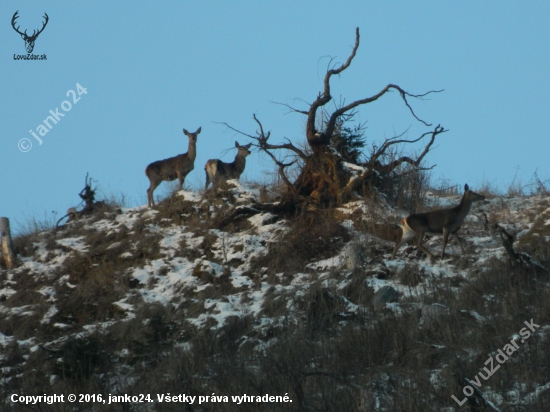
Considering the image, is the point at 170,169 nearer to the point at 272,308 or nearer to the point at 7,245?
the point at 7,245

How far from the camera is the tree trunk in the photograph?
19.6 metres

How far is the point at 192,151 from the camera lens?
23797mm

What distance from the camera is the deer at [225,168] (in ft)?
73.0

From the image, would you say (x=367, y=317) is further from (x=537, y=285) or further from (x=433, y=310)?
(x=537, y=285)

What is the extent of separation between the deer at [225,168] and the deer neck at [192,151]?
0.50 meters

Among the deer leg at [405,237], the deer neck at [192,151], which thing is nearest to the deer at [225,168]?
the deer neck at [192,151]

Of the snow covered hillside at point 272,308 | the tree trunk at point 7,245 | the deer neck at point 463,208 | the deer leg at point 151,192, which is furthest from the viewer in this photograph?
the deer leg at point 151,192

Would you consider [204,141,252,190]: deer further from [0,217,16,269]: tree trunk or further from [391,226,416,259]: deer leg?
[391,226,416,259]: deer leg

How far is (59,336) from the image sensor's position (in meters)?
15.4

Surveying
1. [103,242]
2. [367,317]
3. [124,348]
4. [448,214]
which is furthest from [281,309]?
[103,242]

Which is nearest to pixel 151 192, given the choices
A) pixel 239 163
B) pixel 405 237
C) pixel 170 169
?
pixel 170 169

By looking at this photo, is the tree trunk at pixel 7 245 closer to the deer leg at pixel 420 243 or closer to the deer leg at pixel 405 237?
the deer leg at pixel 405 237

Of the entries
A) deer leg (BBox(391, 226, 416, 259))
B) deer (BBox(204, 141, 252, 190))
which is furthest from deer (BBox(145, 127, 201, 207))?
deer leg (BBox(391, 226, 416, 259))

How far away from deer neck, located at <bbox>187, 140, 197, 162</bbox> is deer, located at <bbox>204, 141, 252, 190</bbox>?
0.50 metres
